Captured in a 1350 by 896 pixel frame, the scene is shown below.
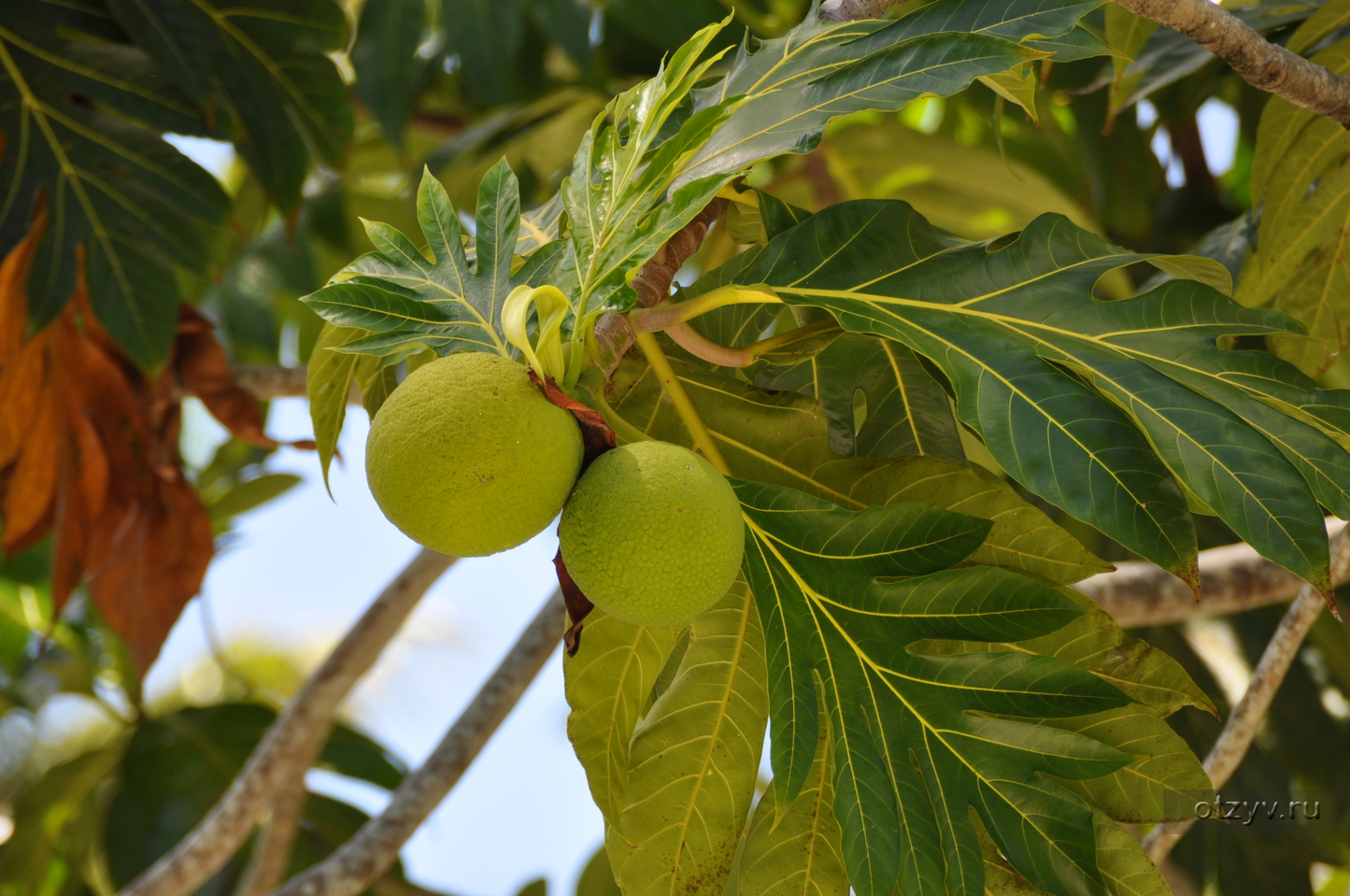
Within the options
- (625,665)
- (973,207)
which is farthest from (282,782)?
(973,207)

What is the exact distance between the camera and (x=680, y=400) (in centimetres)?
71

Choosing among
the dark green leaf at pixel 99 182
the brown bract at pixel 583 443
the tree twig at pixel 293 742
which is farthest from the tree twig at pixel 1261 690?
the dark green leaf at pixel 99 182

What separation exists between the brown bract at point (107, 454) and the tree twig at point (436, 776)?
1.65 feet

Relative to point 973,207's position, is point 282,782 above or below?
below

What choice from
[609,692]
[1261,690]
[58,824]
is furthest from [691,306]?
[58,824]

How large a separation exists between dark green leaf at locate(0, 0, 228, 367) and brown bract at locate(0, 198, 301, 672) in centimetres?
4

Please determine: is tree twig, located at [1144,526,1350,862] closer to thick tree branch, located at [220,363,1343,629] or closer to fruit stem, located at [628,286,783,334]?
thick tree branch, located at [220,363,1343,629]

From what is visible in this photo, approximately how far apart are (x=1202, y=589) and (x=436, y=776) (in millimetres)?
981

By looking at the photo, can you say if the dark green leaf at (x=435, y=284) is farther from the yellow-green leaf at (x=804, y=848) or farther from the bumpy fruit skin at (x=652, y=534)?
the yellow-green leaf at (x=804, y=848)

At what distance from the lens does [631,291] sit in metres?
0.54

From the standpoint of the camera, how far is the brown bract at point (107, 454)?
4.58 feet

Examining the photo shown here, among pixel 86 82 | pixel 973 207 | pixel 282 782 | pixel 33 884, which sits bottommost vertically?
pixel 33 884

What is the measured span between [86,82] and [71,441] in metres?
0.51

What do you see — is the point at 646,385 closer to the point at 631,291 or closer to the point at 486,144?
the point at 631,291
